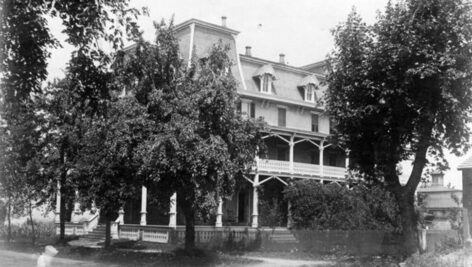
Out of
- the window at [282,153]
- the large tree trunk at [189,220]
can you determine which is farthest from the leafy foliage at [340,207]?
the large tree trunk at [189,220]

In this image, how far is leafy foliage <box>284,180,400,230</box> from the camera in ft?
98.2

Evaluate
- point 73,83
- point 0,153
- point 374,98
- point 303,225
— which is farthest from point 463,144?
point 0,153

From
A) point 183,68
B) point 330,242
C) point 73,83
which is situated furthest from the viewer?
point 330,242

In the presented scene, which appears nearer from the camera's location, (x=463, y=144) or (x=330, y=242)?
(x=463, y=144)

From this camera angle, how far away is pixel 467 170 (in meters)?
29.6

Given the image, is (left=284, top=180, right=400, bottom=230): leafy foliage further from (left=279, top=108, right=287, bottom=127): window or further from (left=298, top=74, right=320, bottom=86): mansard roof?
(left=298, top=74, right=320, bottom=86): mansard roof

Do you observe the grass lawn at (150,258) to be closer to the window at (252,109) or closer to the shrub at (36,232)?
the shrub at (36,232)

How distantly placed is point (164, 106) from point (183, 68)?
2287mm

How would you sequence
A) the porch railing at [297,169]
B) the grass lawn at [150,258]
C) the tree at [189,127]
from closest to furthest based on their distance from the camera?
the tree at [189,127] < the grass lawn at [150,258] < the porch railing at [297,169]

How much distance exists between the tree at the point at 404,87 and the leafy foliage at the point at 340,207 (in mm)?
11579

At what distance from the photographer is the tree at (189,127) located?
58.0ft

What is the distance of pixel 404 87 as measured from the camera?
1628cm

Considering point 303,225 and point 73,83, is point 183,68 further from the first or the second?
point 303,225

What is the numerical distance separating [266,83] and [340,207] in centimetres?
1126
